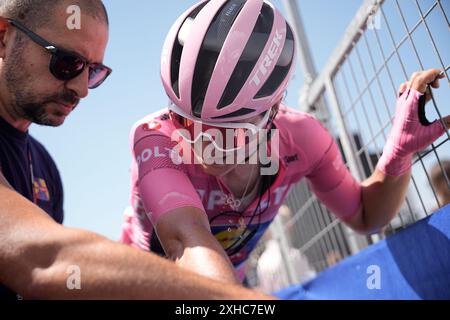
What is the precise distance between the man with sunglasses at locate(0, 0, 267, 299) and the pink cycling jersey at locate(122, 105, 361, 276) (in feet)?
1.57

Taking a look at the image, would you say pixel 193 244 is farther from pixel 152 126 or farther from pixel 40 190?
pixel 40 190

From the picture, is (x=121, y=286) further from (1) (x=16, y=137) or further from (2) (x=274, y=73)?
(1) (x=16, y=137)

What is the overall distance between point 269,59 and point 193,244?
0.92m

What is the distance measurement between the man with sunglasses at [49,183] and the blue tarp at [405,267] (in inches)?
50.5

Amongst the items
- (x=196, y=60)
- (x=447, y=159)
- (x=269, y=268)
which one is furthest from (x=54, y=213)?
(x=269, y=268)

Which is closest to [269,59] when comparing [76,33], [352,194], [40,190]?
[76,33]

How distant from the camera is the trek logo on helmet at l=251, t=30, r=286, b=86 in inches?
83.0

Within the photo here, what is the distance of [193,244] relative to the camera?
179 centimetres

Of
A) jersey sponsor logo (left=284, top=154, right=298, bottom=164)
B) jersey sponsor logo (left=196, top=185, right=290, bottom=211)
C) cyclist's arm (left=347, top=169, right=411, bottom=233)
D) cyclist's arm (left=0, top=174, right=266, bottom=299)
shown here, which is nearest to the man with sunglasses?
cyclist's arm (left=0, top=174, right=266, bottom=299)

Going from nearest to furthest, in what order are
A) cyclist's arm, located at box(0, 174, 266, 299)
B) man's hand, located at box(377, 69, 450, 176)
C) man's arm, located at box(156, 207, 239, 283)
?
cyclist's arm, located at box(0, 174, 266, 299) < man's arm, located at box(156, 207, 239, 283) < man's hand, located at box(377, 69, 450, 176)

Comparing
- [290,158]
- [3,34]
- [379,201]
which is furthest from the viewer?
[379,201]

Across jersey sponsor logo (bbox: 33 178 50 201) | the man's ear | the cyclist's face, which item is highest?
the man's ear

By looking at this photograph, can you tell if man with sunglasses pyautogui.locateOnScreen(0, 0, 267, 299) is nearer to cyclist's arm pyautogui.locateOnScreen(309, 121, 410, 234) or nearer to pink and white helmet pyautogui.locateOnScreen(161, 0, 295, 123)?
pink and white helmet pyautogui.locateOnScreen(161, 0, 295, 123)

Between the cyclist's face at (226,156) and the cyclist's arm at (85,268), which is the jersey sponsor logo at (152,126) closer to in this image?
the cyclist's face at (226,156)
